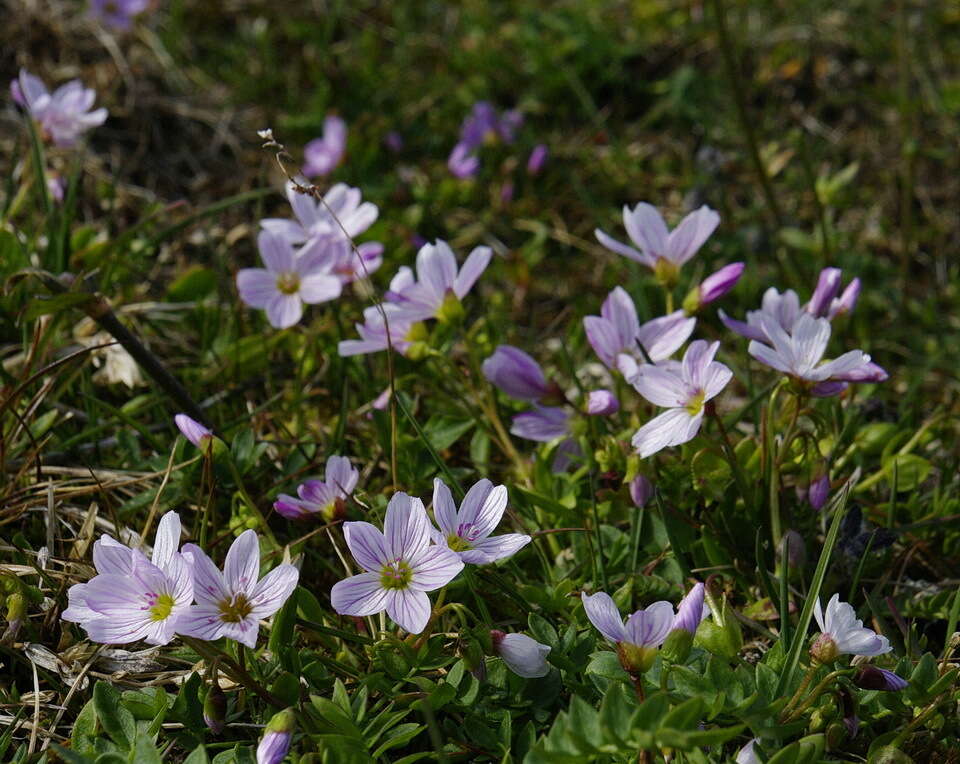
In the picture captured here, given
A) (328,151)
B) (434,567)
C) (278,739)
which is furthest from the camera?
(328,151)

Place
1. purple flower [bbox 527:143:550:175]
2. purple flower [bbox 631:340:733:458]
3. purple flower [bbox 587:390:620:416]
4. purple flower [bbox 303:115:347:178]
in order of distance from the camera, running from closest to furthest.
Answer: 1. purple flower [bbox 631:340:733:458]
2. purple flower [bbox 587:390:620:416]
3. purple flower [bbox 303:115:347:178]
4. purple flower [bbox 527:143:550:175]

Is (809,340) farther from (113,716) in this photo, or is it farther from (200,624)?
(113,716)

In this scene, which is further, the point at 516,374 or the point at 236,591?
the point at 516,374

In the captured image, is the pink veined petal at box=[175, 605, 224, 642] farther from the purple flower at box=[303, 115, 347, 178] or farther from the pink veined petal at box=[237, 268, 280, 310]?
the purple flower at box=[303, 115, 347, 178]

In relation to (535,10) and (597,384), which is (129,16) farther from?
(597,384)

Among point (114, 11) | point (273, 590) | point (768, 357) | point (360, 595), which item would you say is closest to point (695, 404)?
point (768, 357)

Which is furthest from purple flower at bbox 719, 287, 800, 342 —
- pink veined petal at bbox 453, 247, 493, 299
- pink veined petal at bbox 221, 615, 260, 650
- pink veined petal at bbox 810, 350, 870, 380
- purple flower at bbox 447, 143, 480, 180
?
purple flower at bbox 447, 143, 480, 180
